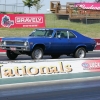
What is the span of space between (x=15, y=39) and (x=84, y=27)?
27.2m

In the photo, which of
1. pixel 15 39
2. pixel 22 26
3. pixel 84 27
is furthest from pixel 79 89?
pixel 84 27

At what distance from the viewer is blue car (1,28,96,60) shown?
64.7 ft

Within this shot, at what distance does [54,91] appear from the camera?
1245 centimetres

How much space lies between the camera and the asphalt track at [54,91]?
37.4 feet

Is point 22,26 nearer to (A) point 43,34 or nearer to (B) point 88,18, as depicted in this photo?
(B) point 88,18

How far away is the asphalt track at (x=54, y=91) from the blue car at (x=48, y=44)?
567 cm

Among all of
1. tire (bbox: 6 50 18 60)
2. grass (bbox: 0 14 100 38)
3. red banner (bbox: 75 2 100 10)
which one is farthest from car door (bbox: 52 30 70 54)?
red banner (bbox: 75 2 100 10)

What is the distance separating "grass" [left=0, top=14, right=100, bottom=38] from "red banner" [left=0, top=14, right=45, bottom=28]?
547mm

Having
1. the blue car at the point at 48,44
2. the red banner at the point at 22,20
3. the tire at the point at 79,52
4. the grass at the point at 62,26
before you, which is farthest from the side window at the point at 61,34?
the grass at the point at 62,26

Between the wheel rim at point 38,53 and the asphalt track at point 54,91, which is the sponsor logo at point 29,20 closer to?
the wheel rim at point 38,53

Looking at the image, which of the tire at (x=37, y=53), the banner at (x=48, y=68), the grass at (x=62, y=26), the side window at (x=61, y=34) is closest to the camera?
the banner at (x=48, y=68)

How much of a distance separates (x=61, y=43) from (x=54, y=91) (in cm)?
867

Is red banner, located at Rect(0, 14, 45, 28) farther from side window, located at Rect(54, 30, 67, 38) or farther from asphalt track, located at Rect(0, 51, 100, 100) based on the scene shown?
asphalt track, located at Rect(0, 51, 100, 100)

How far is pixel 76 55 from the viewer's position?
21703 mm
